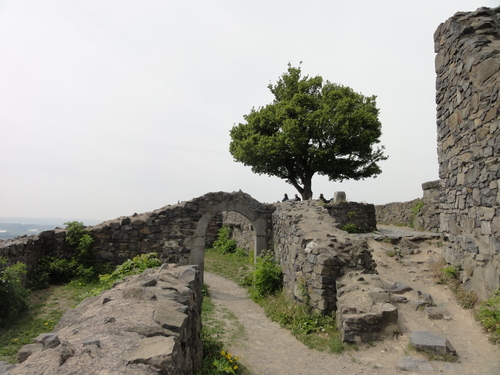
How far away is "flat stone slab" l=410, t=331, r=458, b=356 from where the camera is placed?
454 cm

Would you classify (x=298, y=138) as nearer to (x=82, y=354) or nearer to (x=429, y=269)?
(x=429, y=269)

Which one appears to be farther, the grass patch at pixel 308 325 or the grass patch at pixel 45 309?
the grass patch at pixel 308 325

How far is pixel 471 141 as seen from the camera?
6570mm

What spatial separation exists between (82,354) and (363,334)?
4393 millimetres

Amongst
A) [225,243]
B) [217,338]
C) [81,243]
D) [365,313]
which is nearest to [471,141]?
[365,313]

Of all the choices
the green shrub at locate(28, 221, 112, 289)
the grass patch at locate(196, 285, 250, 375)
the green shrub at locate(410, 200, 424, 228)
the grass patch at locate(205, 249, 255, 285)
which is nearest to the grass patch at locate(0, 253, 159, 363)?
the green shrub at locate(28, 221, 112, 289)

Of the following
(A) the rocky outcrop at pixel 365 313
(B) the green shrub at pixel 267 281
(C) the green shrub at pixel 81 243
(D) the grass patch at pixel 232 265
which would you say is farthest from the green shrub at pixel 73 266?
(A) the rocky outcrop at pixel 365 313

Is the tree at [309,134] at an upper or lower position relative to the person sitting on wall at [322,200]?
upper

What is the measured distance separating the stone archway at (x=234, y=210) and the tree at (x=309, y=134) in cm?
929

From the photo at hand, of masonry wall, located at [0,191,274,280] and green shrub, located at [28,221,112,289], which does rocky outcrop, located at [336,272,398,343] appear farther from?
green shrub, located at [28,221,112,289]

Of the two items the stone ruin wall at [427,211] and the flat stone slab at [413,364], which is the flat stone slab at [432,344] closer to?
the flat stone slab at [413,364]

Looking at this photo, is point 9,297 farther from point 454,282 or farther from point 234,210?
point 454,282

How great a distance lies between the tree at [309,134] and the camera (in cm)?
2047

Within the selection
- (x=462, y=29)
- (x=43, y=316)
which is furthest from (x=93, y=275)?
(x=462, y=29)
